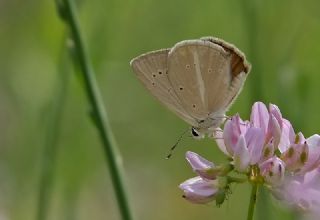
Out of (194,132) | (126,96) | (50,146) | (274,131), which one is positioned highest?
(274,131)

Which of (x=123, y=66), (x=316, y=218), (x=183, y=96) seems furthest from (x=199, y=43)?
(x=123, y=66)

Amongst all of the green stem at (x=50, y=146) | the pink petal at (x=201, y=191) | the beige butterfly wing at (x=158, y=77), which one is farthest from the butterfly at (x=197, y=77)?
the green stem at (x=50, y=146)

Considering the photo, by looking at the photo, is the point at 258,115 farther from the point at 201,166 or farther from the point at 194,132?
the point at 194,132

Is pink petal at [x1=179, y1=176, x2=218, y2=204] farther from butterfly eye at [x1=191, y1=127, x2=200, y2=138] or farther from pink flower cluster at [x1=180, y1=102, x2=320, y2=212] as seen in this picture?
butterfly eye at [x1=191, y1=127, x2=200, y2=138]

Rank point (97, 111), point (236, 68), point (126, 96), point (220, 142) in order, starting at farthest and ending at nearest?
point (126, 96), point (97, 111), point (236, 68), point (220, 142)

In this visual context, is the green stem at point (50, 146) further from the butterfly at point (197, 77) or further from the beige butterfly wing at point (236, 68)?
the beige butterfly wing at point (236, 68)

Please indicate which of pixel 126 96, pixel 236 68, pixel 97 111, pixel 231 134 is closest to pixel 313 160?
pixel 231 134

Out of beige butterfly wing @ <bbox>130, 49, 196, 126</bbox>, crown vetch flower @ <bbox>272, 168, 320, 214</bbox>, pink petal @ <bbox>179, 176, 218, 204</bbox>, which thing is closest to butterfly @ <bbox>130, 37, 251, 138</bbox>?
beige butterfly wing @ <bbox>130, 49, 196, 126</bbox>

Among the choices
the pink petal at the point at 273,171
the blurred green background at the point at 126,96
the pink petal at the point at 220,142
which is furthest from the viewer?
the blurred green background at the point at 126,96
